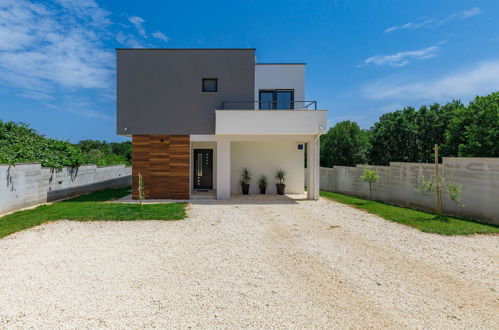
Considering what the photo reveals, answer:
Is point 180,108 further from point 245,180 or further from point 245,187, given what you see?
point 245,187

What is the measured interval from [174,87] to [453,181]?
12468mm

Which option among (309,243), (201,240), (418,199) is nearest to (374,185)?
(418,199)

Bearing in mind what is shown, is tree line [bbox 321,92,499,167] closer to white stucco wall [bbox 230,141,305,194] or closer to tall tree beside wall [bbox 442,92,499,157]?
tall tree beside wall [bbox 442,92,499,157]

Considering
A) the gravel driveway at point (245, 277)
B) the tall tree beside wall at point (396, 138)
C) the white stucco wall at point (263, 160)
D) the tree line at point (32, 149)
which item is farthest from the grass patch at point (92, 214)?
the tall tree beside wall at point (396, 138)

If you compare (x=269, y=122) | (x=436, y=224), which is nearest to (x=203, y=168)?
Answer: (x=269, y=122)

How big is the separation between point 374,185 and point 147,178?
11682 millimetres

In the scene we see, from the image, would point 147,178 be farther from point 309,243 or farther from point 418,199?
point 418,199

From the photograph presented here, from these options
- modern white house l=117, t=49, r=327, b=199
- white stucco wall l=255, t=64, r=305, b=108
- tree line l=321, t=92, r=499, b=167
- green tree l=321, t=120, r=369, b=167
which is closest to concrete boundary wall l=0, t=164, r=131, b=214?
modern white house l=117, t=49, r=327, b=199

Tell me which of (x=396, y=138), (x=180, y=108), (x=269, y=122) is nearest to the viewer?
(x=269, y=122)

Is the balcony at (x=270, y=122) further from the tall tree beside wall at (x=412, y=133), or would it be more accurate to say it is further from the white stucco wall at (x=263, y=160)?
the tall tree beside wall at (x=412, y=133)

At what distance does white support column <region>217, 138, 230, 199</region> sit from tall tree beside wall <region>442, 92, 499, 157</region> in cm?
1482

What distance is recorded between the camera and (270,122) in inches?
466

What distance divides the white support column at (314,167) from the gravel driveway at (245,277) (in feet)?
16.6

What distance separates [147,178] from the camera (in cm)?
1235
